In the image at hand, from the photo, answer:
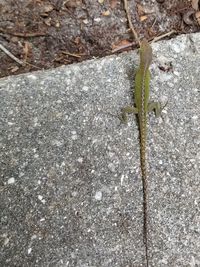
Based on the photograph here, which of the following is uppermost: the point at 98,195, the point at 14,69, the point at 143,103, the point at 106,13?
Answer: the point at 106,13

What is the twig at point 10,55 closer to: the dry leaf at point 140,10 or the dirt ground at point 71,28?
the dirt ground at point 71,28

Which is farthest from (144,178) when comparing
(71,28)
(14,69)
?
(71,28)

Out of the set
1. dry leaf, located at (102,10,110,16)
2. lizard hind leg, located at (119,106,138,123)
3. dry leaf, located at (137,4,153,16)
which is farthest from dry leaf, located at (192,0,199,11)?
lizard hind leg, located at (119,106,138,123)

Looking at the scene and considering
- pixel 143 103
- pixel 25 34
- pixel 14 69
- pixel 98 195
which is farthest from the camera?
pixel 25 34

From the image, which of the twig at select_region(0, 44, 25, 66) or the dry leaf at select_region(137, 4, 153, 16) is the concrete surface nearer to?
the twig at select_region(0, 44, 25, 66)

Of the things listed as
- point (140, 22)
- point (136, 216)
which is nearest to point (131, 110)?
point (136, 216)

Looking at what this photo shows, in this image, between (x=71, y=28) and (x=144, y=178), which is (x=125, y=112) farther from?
(x=71, y=28)

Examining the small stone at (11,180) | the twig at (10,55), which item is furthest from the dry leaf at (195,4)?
the small stone at (11,180)
